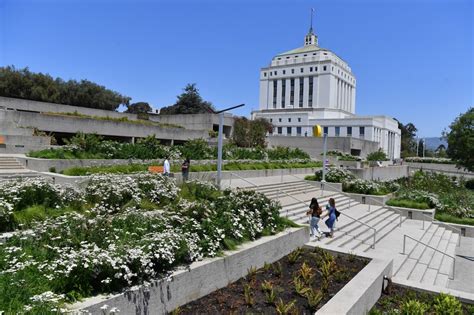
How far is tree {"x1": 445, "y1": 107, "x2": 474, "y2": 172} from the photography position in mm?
40094

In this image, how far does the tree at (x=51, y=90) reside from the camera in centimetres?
4125

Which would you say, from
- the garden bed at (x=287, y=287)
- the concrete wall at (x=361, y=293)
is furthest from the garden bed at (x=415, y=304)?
the garden bed at (x=287, y=287)

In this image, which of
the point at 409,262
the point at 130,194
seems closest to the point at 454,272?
the point at 409,262

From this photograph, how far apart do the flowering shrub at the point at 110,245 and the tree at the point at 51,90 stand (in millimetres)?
40235

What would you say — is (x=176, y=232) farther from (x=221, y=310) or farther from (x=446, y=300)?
(x=446, y=300)

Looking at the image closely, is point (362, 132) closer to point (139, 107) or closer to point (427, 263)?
point (139, 107)

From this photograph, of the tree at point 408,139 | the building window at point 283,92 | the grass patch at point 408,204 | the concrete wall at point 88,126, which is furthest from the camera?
the tree at point 408,139

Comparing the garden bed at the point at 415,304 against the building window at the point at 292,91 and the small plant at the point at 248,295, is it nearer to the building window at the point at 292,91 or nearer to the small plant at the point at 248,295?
the small plant at the point at 248,295

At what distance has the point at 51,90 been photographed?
43.6m

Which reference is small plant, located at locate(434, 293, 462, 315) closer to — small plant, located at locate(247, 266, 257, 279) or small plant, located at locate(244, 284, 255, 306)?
small plant, located at locate(244, 284, 255, 306)

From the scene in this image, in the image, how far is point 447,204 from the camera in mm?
20125

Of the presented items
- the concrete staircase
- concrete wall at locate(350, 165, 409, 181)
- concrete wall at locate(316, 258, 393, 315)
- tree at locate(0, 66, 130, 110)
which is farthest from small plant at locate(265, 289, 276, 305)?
tree at locate(0, 66, 130, 110)

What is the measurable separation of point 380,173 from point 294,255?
1066 inches

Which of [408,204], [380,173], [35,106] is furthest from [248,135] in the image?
[35,106]
